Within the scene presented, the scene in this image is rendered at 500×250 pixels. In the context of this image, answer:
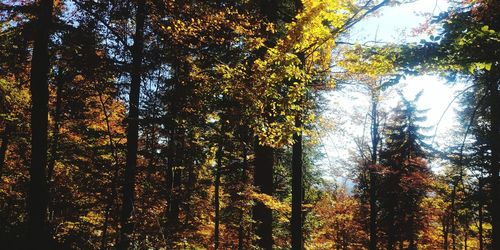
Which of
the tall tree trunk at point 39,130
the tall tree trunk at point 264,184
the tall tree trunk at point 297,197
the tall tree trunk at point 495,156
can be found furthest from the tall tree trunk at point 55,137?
the tall tree trunk at point 495,156

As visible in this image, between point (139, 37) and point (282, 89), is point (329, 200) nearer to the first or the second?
point (282, 89)

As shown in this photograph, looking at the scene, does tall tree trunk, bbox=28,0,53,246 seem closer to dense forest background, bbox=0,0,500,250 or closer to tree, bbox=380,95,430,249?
dense forest background, bbox=0,0,500,250

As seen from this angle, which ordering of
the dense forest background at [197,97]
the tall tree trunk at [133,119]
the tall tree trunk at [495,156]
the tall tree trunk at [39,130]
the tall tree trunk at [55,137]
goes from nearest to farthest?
the dense forest background at [197,97] < the tall tree trunk at [495,156] < the tall tree trunk at [39,130] < the tall tree trunk at [133,119] < the tall tree trunk at [55,137]

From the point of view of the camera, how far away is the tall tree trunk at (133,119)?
9680mm

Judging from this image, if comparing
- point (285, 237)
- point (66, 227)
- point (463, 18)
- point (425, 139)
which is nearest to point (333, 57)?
point (463, 18)

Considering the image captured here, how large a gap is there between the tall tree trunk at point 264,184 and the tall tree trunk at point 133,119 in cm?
412

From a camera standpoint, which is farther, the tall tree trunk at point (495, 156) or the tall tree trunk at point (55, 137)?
the tall tree trunk at point (55, 137)

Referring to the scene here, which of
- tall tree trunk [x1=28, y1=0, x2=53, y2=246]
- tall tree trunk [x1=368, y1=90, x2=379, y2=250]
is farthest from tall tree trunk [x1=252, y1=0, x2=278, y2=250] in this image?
tall tree trunk [x1=368, y1=90, x2=379, y2=250]

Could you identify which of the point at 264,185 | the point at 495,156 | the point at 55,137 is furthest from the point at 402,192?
the point at 55,137

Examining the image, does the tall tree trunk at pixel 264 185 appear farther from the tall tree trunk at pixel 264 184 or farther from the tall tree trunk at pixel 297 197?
the tall tree trunk at pixel 297 197

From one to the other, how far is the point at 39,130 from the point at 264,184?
23.0ft

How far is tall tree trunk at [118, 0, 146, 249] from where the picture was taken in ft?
31.8

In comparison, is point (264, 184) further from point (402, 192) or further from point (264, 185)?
point (402, 192)

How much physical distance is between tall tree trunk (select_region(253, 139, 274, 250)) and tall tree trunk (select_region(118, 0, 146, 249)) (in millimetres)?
4119
